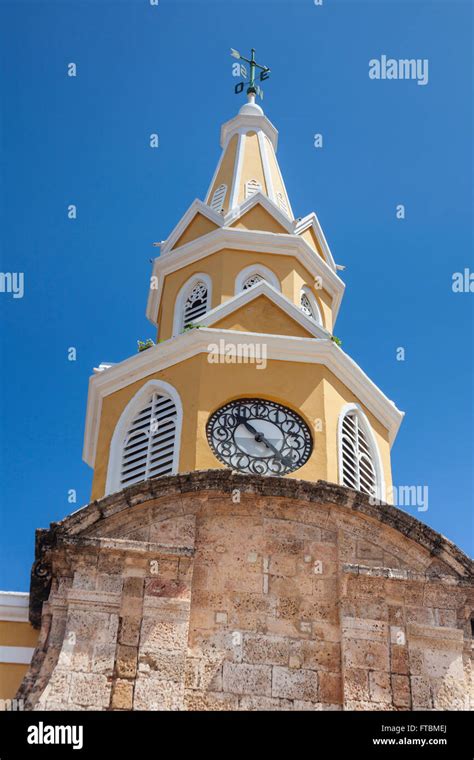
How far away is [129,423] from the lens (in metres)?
22.1

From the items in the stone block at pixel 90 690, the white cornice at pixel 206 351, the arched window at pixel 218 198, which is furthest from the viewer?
the arched window at pixel 218 198

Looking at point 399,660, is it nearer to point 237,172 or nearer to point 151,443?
point 151,443

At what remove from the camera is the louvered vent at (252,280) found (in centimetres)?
2520

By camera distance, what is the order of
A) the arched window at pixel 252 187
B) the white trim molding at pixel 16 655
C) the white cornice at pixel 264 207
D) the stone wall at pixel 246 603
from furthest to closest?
1. the arched window at pixel 252 187
2. the white cornice at pixel 264 207
3. the white trim molding at pixel 16 655
4. the stone wall at pixel 246 603

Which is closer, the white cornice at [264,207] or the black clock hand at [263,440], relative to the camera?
the black clock hand at [263,440]

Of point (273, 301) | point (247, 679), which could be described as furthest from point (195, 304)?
point (247, 679)

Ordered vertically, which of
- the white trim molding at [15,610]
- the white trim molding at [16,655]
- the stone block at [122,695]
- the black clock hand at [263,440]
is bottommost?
the stone block at [122,695]

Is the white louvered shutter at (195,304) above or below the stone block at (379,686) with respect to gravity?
above

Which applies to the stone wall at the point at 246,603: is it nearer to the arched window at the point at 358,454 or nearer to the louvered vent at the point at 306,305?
the arched window at the point at 358,454

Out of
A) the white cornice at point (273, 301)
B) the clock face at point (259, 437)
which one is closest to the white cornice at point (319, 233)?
the white cornice at point (273, 301)

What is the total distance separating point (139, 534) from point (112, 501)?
0.57 metres

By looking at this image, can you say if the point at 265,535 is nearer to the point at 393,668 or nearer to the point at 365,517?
the point at 365,517

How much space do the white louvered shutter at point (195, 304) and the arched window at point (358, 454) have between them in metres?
4.11

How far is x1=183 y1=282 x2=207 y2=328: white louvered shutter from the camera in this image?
25.1 meters
